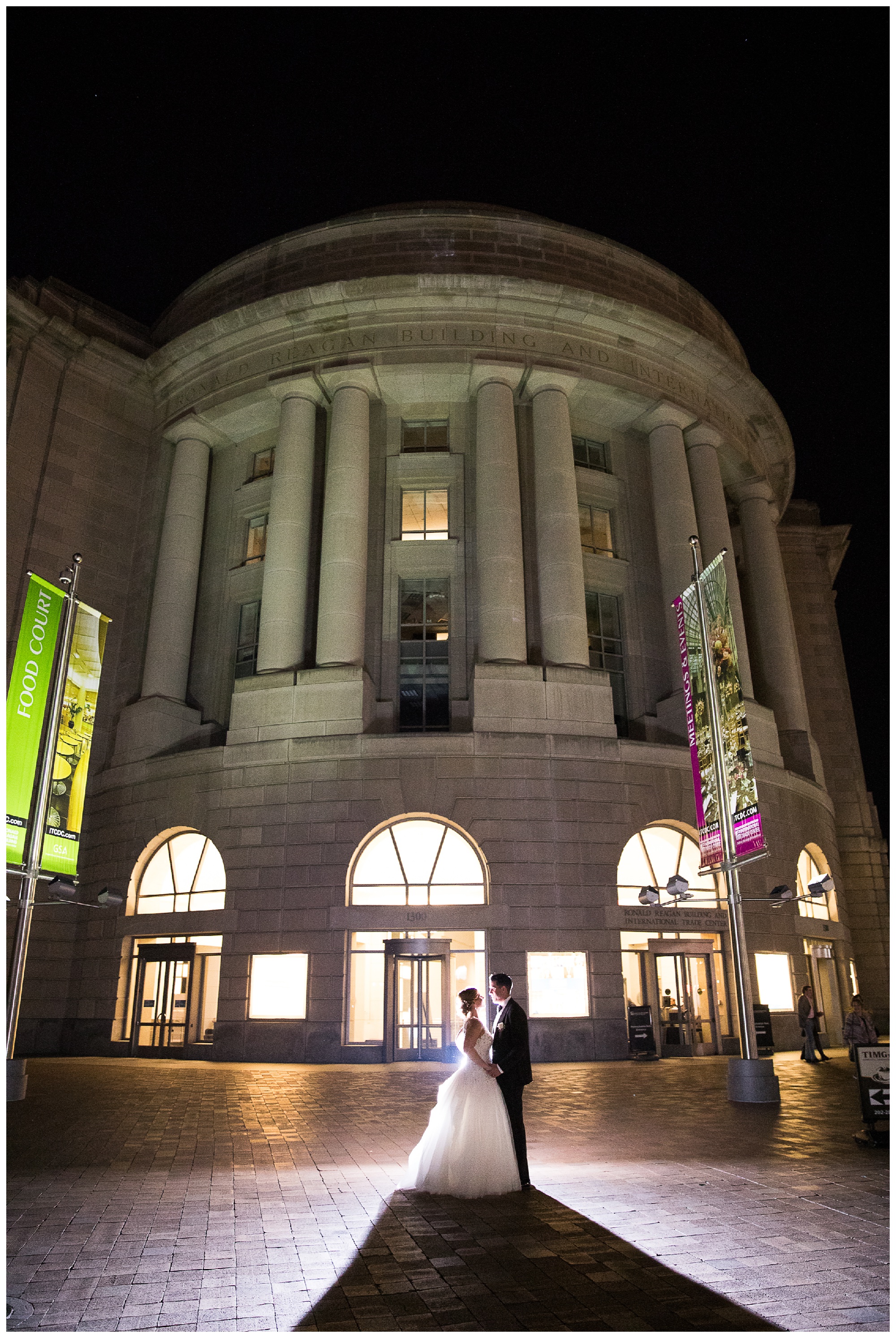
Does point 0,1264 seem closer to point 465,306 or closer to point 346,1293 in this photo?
point 346,1293

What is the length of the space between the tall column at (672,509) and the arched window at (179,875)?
1485cm

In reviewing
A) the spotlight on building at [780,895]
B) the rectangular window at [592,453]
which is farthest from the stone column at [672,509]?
the spotlight on building at [780,895]

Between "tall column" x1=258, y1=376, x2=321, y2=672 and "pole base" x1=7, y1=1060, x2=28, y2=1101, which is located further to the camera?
"tall column" x1=258, y1=376, x2=321, y2=672

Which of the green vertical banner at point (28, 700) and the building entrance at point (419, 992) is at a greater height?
the green vertical banner at point (28, 700)

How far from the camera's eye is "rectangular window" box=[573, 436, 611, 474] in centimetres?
3167

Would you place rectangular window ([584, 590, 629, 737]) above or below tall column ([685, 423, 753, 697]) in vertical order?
below

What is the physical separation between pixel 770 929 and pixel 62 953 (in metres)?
21.0

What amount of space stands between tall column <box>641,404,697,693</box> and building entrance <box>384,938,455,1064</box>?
11383 mm

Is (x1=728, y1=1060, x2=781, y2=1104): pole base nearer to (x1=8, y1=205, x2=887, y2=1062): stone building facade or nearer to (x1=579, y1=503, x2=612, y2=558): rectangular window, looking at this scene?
(x1=8, y1=205, x2=887, y2=1062): stone building facade

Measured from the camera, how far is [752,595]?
33688mm

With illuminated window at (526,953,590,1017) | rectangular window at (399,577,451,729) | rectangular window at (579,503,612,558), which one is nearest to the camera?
illuminated window at (526,953,590,1017)

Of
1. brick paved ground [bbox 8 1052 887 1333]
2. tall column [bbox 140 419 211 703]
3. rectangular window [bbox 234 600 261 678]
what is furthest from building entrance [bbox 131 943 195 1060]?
brick paved ground [bbox 8 1052 887 1333]

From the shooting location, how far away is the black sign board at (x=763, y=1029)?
2041 cm

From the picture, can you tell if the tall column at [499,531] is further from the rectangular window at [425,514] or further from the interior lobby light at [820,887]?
the interior lobby light at [820,887]
